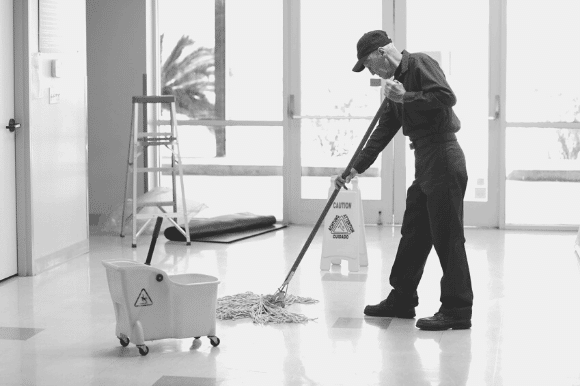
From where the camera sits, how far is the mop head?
5.01 metres

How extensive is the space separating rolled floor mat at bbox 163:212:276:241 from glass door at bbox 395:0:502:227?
1.84m

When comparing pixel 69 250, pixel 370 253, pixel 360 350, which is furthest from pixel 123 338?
pixel 370 253

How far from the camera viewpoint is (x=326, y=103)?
8945 mm

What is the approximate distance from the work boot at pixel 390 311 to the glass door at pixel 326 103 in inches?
151

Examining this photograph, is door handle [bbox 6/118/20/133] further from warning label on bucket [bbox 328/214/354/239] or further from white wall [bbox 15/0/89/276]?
warning label on bucket [bbox 328/214/354/239]

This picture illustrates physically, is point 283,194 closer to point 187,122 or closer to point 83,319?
point 187,122

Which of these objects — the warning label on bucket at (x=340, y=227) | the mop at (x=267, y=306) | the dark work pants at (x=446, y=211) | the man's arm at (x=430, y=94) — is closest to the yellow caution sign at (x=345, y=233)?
the warning label on bucket at (x=340, y=227)

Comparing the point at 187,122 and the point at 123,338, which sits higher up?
the point at 187,122

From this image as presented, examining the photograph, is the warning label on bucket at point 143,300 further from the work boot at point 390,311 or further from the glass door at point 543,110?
the glass door at point 543,110

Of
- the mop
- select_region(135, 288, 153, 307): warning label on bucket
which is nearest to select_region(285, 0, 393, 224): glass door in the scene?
the mop

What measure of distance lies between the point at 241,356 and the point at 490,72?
5.04m

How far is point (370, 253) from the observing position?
7301 mm

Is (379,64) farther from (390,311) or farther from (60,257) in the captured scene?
(60,257)

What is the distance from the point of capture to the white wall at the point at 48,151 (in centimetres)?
629
